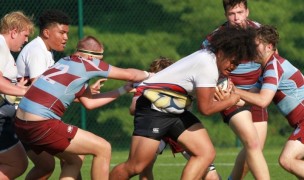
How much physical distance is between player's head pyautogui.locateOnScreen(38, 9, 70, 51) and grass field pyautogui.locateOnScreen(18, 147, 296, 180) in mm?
2482

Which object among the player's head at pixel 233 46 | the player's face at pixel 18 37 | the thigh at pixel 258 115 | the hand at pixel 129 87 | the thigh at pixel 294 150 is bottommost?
the thigh at pixel 258 115

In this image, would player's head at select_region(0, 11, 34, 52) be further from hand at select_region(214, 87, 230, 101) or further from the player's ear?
hand at select_region(214, 87, 230, 101)

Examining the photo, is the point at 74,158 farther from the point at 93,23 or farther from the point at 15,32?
the point at 93,23

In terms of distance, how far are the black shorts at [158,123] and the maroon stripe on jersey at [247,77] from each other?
51.1 inches

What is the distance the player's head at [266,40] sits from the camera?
8.74 metres

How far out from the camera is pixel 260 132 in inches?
370

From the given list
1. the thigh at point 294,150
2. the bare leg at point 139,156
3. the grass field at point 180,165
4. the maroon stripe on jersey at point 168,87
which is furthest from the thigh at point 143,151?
the grass field at point 180,165

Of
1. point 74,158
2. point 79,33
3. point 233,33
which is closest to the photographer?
point 233,33

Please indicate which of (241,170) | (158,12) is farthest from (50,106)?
(158,12)

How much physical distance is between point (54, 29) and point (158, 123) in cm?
189

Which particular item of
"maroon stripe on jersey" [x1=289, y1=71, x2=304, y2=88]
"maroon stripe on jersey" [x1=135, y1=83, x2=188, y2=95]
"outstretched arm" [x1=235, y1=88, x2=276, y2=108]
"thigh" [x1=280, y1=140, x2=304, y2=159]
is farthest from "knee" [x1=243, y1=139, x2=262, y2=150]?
"maroon stripe on jersey" [x1=135, y1=83, x2=188, y2=95]

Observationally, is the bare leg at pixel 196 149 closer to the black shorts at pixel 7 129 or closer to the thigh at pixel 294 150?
the thigh at pixel 294 150

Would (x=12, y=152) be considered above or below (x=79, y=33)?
above

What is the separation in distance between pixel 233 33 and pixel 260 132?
5.90 ft
